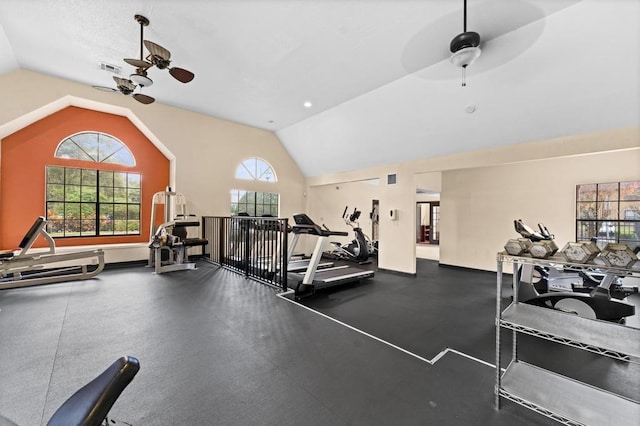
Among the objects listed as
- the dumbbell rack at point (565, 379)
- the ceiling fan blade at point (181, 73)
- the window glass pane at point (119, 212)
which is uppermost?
the ceiling fan blade at point (181, 73)

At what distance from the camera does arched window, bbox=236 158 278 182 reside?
7859 millimetres

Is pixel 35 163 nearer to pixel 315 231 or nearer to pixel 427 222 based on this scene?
pixel 315 231

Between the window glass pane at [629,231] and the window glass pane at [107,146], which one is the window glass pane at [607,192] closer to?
the window glass pane at [629,231]

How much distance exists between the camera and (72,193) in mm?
5773

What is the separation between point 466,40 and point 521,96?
1884 millimetres

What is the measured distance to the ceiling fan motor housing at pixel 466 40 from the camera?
2764 millimetres

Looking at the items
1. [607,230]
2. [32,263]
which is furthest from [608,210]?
[32,263]

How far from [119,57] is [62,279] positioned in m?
4.02

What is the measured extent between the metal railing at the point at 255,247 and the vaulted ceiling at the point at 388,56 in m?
2.75

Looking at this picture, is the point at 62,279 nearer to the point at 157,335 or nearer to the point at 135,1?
the point at 157,335

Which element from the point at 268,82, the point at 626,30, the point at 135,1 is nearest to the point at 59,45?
the point at 135,1

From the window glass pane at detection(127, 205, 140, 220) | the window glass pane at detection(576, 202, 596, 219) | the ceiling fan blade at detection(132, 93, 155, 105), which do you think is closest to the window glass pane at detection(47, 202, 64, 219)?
the window glass pane at detection(127, 205, 140, 220)

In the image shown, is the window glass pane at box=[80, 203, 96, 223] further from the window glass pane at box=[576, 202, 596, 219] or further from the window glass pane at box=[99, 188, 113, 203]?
the window glass pane at box=[576, 202, 596, 219]

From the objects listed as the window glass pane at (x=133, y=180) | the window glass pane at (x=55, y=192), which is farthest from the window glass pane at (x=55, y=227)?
the window glass pane at (x=133, y=180)
